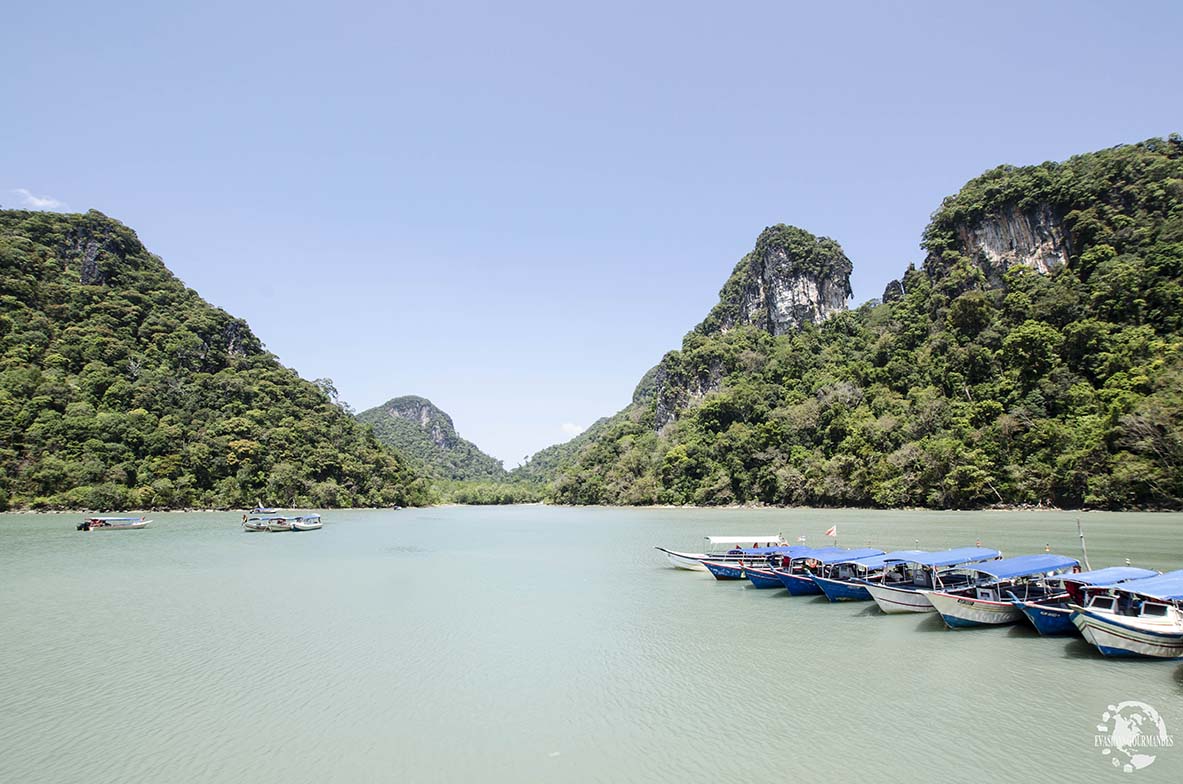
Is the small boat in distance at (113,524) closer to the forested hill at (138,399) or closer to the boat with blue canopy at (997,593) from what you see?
the forested hill at (138,399)

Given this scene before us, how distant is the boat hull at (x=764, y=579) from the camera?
78.2 ft

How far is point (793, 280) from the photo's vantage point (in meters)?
128

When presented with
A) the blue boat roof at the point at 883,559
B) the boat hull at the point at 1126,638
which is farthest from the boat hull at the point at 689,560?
the boat hull at the point at 1126,638

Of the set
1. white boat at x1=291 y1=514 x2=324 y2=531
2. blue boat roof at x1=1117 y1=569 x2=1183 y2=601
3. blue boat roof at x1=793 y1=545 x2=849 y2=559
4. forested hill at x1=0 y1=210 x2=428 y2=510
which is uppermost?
forested hill at x1=0 y1=210 x2=428 y2=510

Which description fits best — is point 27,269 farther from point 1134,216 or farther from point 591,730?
point 1134,216

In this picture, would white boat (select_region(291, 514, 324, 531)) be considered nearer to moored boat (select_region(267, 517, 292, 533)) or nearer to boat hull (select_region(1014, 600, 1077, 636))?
moored boat (select_region(267, 517, 292, 533))

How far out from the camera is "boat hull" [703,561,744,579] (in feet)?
84.4

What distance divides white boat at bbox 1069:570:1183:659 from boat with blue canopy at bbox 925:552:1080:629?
7.88 ft

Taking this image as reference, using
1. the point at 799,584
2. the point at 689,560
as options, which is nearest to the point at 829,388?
the point at 689,560

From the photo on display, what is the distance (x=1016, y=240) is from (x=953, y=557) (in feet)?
266

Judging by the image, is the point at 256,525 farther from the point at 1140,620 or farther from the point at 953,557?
the point at 1140,620

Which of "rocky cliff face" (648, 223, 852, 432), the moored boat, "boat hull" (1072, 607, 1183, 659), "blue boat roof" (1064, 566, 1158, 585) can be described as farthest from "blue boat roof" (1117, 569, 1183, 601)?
"rocky cliff face" (648, 223, 852, 432)

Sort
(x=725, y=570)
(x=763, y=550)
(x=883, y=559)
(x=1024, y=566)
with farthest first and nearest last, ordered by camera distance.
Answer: (x=725, y=570)
(x=763, y=550)
(x=883, y=559)
(x=1024, y=566)

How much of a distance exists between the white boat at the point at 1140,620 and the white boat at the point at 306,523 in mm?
59109
